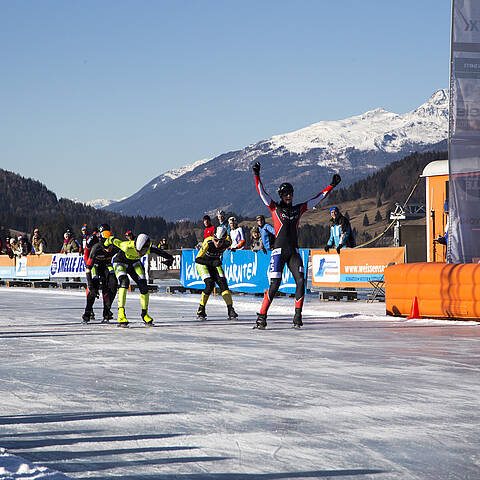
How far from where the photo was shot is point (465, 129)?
43.8ft

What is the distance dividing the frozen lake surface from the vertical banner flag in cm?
256

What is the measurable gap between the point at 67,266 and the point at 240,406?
25945 millimetres

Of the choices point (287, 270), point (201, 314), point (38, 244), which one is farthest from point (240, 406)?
Result: point (38, 244)

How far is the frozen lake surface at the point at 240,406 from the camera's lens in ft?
13.2

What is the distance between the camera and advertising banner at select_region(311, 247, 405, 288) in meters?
18.2

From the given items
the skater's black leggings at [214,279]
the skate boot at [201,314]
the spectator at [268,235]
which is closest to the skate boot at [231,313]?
the skater's black leggings at [214,279]

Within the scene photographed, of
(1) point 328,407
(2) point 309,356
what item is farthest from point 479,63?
(1) point 328,407

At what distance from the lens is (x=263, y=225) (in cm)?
1872

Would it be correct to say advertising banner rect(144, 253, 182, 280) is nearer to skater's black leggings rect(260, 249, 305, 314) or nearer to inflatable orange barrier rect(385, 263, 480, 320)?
inflatable orange barrier rect(385, 263, 480, 320)

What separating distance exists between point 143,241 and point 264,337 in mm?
2957

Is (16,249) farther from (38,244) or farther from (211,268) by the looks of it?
(211,268)

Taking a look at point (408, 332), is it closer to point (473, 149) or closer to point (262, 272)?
point (473, 149)

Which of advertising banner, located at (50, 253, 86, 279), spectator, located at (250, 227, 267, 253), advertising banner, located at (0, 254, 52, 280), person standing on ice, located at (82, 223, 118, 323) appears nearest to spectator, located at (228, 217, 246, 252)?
spectator, located at (250, 227, 267, 253)

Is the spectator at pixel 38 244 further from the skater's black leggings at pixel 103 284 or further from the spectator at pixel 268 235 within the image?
the skater's black leggings at pixel 103 284
